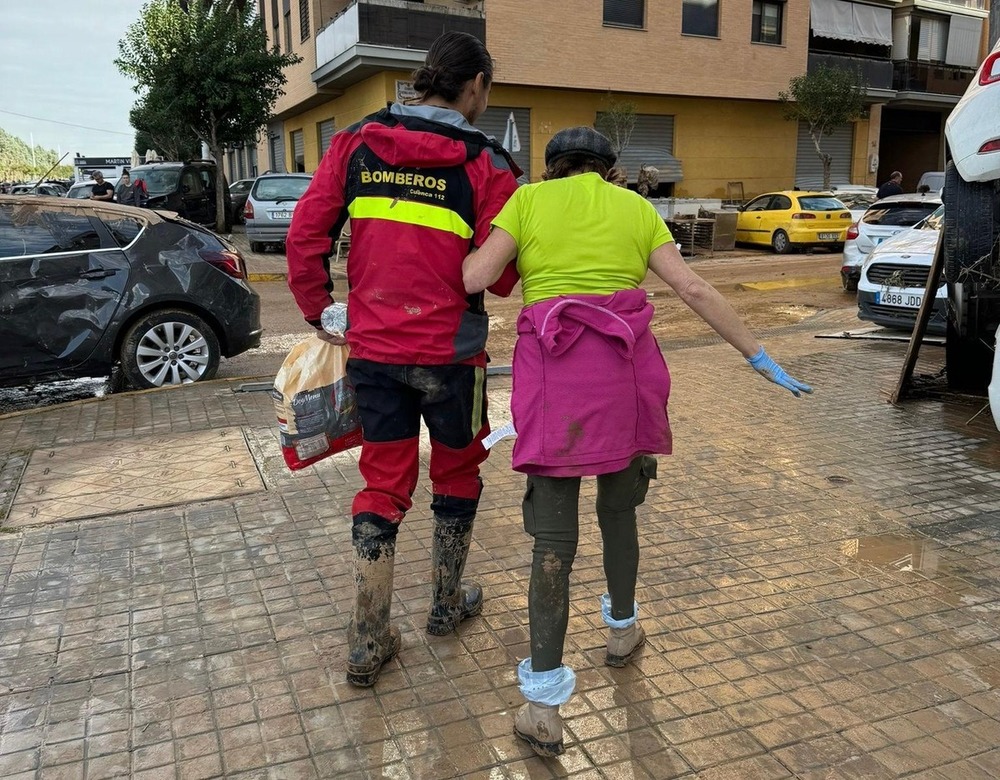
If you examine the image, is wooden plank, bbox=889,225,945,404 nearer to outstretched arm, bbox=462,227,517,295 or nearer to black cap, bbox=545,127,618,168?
black cap, bbox=545,127,618,168

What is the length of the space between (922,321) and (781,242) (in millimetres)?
15812

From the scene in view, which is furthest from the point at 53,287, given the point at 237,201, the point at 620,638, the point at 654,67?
the point at 654,67

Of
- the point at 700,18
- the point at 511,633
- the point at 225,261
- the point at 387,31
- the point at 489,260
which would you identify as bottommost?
the point at 511,633

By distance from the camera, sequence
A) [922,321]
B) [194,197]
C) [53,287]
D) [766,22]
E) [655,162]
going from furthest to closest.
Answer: [766,22] < [655,162] < [194,197] < [53,287] < [922,321]

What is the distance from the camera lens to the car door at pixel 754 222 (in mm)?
22062

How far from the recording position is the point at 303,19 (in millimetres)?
27516

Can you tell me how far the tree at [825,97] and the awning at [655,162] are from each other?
4169 millimetres

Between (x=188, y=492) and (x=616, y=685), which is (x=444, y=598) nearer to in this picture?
(x=616, y=685)

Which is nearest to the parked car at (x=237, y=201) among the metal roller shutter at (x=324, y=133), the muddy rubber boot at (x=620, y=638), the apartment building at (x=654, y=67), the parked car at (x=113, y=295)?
the metal roller shutter at (x=324, y=133)

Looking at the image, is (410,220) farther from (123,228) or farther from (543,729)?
(123,228)

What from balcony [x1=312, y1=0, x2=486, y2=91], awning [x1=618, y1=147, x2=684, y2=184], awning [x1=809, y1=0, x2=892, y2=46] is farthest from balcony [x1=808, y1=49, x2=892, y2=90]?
balcony [x1=312, y1=0, x2=486, y2=91]

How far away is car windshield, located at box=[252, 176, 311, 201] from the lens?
61.9ft

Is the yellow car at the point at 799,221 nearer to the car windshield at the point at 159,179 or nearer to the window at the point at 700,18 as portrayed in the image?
the window at the point at 700,18

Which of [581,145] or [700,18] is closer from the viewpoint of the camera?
[581,145]
